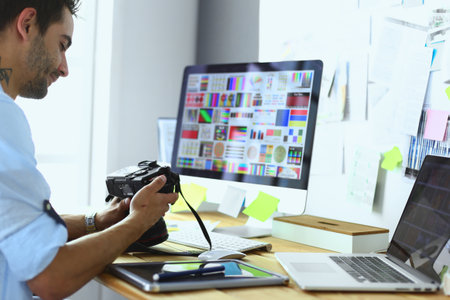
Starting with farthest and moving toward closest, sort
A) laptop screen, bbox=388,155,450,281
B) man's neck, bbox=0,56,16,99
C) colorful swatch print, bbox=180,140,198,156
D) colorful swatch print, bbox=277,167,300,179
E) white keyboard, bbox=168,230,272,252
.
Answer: colorful swatch print, bbox=180,140,198,156 < colorful swatch print, bbox=277,167,300,179 < white keyboard, bbox=168,230,272,252 < man's neck, bbox=0,56,16,99 < laptop screen, bbox=388,155,450,281

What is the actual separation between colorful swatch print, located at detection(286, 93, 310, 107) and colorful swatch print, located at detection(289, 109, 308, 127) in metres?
0.02

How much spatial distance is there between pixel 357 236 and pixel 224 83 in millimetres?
621

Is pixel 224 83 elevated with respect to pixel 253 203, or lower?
elevated

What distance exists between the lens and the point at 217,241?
123 cm

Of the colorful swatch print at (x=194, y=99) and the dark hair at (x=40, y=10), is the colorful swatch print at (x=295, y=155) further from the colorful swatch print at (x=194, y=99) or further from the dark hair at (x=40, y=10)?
the dark hair at (x=40, y=10)

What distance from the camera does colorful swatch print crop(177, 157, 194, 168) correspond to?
154 cm

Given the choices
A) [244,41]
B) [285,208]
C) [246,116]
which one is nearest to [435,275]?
[285,208]

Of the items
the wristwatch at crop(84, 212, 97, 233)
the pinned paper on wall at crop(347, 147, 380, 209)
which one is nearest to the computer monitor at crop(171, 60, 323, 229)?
the pinned paper on wall at crop(347, 147, 380, 209)

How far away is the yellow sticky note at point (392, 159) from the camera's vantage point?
52.9 inches

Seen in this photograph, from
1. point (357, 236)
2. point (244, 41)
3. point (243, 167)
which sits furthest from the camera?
point (244, 41)

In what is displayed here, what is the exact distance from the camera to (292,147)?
1343 millimetres

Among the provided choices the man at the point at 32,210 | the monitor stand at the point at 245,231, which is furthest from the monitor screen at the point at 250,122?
the man at the point at 32,210

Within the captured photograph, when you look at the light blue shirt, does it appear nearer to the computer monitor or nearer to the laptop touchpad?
the laptop touchpad

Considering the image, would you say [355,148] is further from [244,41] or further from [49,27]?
[49,27]
